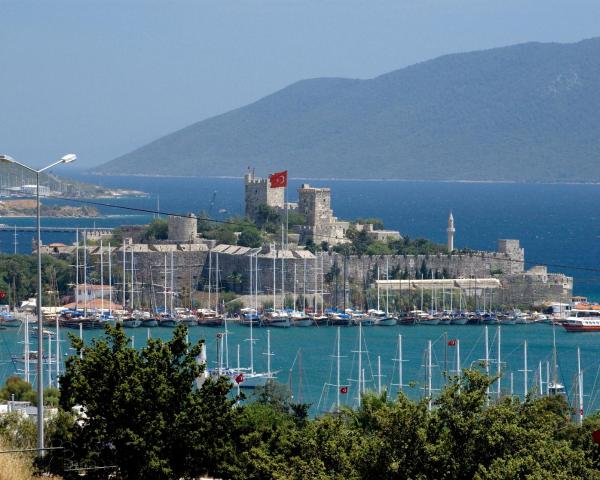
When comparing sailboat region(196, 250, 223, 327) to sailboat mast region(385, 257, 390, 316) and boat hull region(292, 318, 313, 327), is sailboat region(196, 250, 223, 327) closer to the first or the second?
boat hull region(292, 318, 313, 327)

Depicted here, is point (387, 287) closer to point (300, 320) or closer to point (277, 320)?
point (300, 320)

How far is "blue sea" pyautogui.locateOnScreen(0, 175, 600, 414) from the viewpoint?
46.0 meters

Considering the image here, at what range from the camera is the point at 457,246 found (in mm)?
90375

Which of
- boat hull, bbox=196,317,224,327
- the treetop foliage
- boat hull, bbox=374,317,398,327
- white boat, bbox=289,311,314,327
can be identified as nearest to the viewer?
the treetop foliage

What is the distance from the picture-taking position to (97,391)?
657 inches

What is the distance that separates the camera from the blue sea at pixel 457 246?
151ft

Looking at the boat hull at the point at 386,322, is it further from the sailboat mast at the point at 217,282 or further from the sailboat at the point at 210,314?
the sailboat mast at the point at 217,282

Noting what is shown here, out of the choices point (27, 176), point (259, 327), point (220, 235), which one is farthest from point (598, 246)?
point (27, 176)

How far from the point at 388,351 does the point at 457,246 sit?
3971cm

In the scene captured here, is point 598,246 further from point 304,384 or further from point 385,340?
point 304,384

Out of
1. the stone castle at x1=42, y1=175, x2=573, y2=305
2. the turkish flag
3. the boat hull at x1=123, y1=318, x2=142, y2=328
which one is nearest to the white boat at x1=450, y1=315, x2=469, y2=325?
the stone castle at x1=42, y1=175, x2=573, y2=305

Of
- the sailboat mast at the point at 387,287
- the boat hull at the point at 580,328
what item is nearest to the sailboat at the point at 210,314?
the sailboat mast at the point at 387,287

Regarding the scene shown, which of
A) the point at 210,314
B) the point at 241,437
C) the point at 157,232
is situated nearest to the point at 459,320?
the point at 210,314

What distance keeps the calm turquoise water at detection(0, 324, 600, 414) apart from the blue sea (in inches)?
1.7
